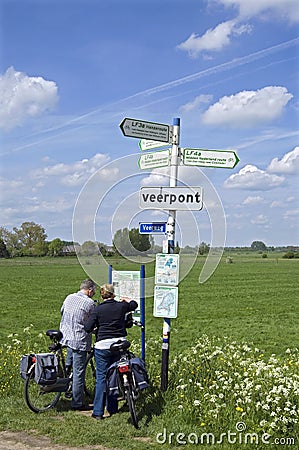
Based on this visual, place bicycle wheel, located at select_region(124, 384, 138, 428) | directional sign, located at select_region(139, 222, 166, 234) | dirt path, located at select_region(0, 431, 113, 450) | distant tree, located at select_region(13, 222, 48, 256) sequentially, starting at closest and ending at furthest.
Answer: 1. dirt path, located at select_region(0, 431, 113, 450)
2. bicycle wheel, located at select_region(124, 384, 138, 428)
3. directional sign, located at select_region(139, 222, 166, 234)
4. distant tree, located at select_region(13, 222, 48, 256)

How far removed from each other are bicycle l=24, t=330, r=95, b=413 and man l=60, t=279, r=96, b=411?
0.48 ft

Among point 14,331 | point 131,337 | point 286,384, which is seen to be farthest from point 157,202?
point 14,331

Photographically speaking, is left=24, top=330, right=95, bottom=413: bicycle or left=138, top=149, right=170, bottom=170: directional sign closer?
A: left=24, top=330, right=95, bottom=413: bicycle

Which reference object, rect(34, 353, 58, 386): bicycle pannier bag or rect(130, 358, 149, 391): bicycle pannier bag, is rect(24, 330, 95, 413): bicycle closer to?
rect(34, 353, 58, 386): bicycle pannier bag

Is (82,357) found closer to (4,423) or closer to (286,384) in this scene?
(4,423)

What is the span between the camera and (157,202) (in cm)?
877

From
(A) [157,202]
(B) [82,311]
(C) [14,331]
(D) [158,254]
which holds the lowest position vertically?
(C) [14,331]

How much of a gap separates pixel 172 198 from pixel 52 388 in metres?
3.16

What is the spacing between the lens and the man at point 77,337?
341 inches

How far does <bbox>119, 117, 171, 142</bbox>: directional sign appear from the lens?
843 cm

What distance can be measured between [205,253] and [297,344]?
11389 millimetres

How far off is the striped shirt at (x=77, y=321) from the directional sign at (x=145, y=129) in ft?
8.09

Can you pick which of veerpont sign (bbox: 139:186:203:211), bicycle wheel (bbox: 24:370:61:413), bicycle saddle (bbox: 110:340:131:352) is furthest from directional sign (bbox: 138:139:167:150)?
bicycle wheel (bbox: 24:370:61:413)

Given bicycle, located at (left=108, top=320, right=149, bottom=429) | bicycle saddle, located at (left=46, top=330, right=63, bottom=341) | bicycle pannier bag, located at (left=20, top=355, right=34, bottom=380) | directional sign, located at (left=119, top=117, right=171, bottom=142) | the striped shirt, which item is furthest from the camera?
bicycle saddle, located at (left=46, top=330, right=63, bottom=341)
